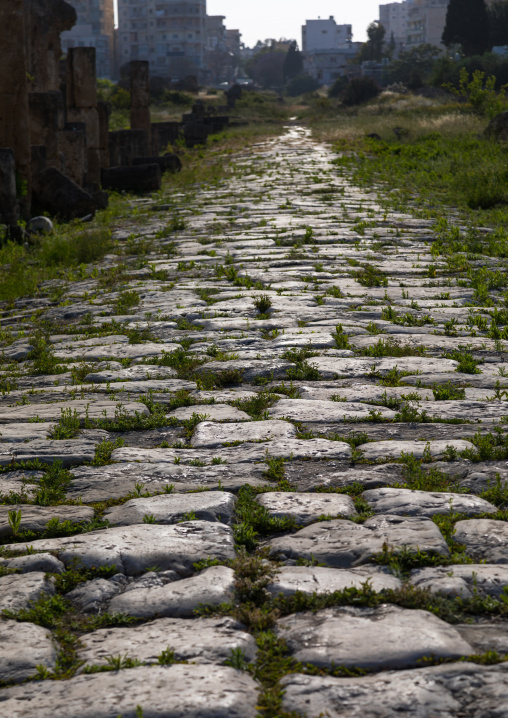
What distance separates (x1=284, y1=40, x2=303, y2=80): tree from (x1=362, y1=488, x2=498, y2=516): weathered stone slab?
385 ft

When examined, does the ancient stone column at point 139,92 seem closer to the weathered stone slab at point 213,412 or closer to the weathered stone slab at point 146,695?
the weathered stone slab at point 213,412

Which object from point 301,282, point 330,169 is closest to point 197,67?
point 330,169

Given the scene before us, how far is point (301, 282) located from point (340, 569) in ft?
16.5

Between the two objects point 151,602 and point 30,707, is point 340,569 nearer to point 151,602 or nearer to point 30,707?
point 151,602

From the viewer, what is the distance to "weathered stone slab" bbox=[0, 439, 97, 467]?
3.55 metres

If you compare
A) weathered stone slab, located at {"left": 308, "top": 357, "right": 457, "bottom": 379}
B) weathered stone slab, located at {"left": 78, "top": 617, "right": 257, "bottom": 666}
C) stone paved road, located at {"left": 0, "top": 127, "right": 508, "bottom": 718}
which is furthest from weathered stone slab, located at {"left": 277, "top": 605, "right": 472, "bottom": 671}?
weathered stone slab, located at {"left": 308, "top": 357, "right": 457, "bottom": 379}

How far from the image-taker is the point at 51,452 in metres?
3.62

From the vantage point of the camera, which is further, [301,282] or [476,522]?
[301,282]

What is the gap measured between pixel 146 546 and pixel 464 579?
0.98 m

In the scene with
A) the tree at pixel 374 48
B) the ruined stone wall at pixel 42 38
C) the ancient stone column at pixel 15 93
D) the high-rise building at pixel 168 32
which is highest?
the high-rise building at pixel 168 32

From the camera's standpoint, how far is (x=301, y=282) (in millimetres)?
7398

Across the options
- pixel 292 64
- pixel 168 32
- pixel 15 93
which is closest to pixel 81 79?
pixel 15 93

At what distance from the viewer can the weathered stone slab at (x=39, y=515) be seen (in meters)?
2.89

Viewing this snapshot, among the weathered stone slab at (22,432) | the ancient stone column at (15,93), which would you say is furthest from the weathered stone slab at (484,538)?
the ancient stone column at (15,93)
